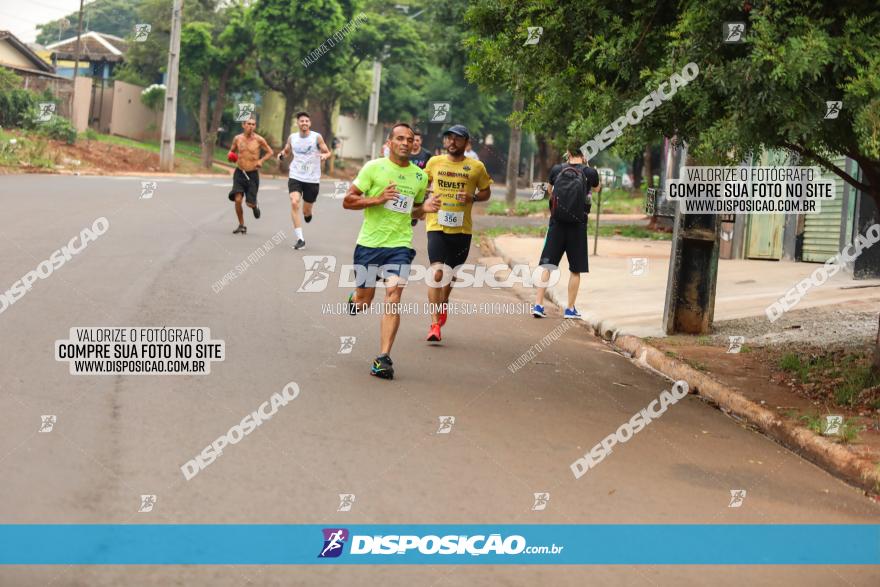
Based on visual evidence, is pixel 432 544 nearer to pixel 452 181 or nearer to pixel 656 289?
pixel 452 181

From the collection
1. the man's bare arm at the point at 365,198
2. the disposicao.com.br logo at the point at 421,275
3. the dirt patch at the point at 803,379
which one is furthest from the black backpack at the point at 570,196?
the man's bare arm at the point at 365,198

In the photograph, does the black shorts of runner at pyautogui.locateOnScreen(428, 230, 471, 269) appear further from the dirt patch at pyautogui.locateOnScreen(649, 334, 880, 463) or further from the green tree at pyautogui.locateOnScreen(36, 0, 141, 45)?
the green tree at pyautogui.locateOnScreen(36, 0, 141, 45)

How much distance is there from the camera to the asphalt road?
521 centimetres

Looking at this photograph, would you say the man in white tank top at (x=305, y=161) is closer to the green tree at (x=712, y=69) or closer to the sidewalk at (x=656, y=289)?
the sidewalk at (x=656, y=289)

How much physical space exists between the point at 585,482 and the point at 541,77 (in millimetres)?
4070

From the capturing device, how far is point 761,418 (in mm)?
8398

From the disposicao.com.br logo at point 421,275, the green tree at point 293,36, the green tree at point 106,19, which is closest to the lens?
the disposicao.com.br logo at point 421,275

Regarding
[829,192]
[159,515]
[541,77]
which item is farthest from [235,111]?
[159,515]

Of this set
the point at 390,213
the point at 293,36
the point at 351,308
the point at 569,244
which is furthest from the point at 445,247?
the point at 293,36

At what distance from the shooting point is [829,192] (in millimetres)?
17672

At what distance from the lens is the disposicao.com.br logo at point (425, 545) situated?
5.07m

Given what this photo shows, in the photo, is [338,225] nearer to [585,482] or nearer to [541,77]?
[541,77]

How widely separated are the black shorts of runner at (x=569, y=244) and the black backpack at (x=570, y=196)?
10cm

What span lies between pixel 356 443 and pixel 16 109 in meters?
39.0
